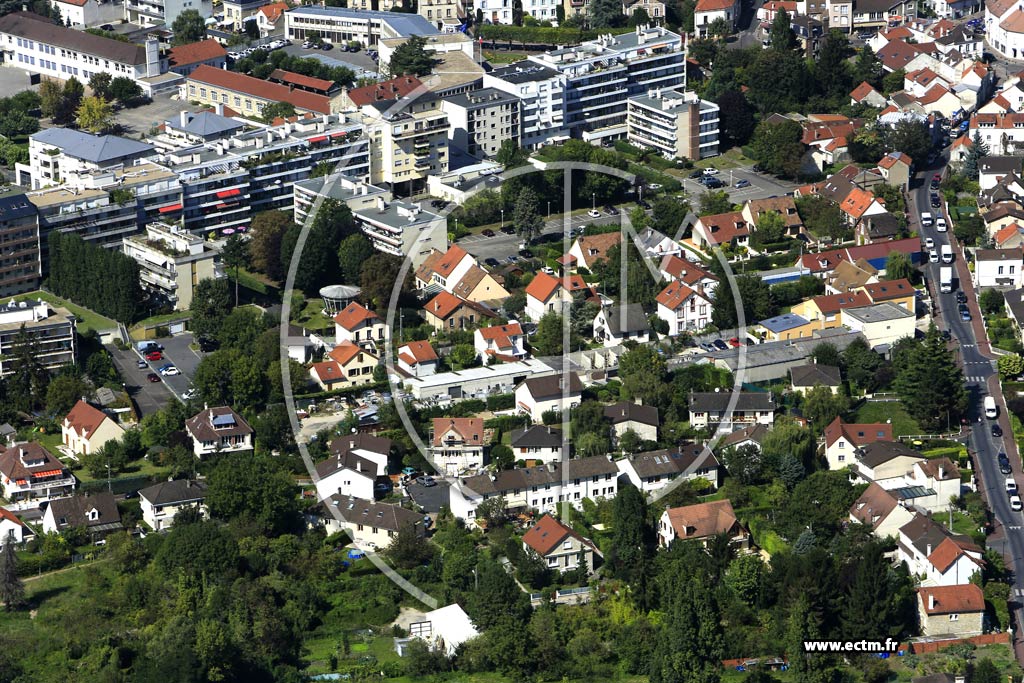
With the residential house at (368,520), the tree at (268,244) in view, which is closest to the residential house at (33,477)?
the residential house at (368,520)

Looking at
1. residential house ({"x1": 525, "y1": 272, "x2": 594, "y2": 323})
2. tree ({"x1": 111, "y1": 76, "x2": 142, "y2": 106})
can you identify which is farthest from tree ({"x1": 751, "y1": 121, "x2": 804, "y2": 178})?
tree ({"x1": 111, "y1": 76, "x2": 142, "y2": 106})

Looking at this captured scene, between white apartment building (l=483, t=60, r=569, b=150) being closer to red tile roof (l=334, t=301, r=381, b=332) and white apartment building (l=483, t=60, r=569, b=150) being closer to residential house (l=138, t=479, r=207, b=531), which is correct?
red tile roof (l=334, t=301, r=381, b=332)

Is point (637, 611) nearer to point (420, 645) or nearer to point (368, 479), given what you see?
point (420, 645)

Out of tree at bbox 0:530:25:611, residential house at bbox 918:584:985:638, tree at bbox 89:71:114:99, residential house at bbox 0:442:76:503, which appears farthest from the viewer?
tree at bbox 89:71:114:99

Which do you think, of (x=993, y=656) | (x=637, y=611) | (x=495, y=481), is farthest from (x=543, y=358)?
(x=993, y=656)

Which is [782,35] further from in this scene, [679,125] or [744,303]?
[744,303]

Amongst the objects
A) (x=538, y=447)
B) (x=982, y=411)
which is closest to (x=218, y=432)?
(x=538, y=447)

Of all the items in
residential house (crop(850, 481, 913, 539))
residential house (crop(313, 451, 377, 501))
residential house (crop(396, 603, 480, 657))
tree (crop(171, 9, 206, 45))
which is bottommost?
residential house (crop(396, 603, 480, 657))
